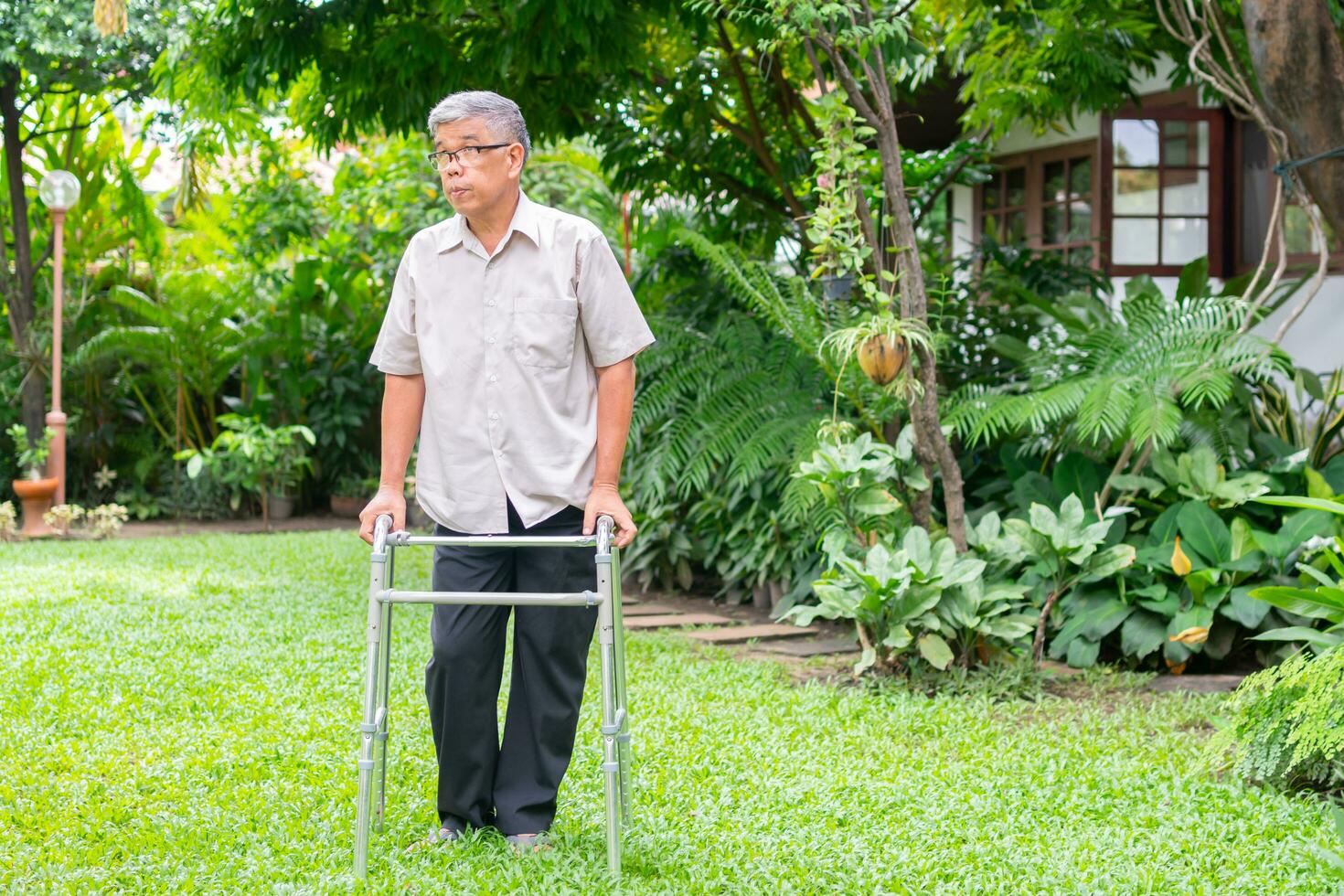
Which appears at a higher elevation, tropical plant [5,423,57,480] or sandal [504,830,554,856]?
tropical plant [5,423,57,480]

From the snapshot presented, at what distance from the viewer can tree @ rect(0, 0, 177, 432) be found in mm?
10859

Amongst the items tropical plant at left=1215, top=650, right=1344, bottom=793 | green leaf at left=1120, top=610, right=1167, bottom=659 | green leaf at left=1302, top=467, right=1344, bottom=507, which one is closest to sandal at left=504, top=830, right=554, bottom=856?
tropical plant at left=1215, top=650, right=1344, bottom=793

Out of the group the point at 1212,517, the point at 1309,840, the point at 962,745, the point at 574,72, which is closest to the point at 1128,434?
the point at 1212,517

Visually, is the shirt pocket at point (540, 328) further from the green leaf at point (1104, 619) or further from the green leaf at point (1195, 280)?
the green leaf at point (1195, 280)

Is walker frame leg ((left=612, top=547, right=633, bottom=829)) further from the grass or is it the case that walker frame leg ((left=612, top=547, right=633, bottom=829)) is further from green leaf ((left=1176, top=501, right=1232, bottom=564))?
green leaf ((left=1176, top=501, right=1232, bottom=564))

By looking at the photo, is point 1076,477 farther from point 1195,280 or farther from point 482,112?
point 482,112

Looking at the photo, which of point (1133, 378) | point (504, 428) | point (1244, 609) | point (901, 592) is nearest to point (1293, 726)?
point (1244, 609)

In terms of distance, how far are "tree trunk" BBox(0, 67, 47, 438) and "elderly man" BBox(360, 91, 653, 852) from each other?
10016mm

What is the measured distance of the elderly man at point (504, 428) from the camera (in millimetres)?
3012

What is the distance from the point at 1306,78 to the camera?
471 centimetres

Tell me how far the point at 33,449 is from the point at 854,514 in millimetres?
8804

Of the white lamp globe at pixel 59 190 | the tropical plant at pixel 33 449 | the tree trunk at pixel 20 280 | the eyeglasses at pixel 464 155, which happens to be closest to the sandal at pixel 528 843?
the eyeglasses at pixel 464 155

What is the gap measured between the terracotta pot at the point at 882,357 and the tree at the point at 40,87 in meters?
8.19

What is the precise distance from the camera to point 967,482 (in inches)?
256
